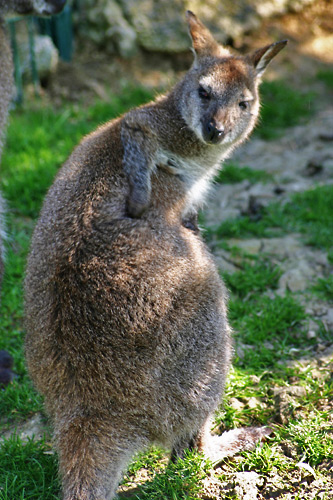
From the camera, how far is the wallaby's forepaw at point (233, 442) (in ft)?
12.5

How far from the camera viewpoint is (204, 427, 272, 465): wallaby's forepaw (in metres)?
3.82

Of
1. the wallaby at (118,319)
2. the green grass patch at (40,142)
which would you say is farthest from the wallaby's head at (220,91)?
the green grass patch at (40,142)

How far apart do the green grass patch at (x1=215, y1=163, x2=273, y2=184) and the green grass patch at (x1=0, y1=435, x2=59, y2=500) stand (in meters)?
4.07

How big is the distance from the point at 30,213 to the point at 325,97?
4.81 metres

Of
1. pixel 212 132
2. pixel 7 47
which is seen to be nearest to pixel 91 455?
pixel 212 132

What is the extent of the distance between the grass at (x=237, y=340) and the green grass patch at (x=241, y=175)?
0.04 ft

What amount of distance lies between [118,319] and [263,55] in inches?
104

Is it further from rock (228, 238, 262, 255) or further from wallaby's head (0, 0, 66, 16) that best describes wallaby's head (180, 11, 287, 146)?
wallaby's head (0, 0, 66, 16)

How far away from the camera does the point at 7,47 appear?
5.54 meters

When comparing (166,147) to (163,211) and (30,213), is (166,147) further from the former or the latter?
(30,213)

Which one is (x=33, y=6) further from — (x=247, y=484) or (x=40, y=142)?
(x=247, y=484)

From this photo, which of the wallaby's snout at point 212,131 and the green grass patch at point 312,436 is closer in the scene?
the green grass patch at point 312,436

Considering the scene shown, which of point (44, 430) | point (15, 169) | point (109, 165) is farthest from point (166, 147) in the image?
point (15, 169)

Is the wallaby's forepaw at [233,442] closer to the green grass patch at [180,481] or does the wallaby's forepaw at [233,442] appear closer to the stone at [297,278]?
the green grass patch at [180,481]
